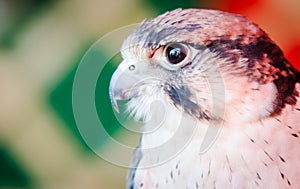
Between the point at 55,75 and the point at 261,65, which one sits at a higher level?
the point at 261,65

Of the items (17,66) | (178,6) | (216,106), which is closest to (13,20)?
(17,66)

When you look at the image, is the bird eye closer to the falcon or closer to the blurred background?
the falcon

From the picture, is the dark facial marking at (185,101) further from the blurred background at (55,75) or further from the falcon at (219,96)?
the blurred background at (55,75)

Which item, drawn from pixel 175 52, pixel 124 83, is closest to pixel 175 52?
pixel 175 52

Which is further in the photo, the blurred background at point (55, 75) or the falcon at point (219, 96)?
the blurred background at point (55, 75)

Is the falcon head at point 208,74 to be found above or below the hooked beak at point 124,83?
above

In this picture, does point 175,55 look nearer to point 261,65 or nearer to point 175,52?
point 175,52

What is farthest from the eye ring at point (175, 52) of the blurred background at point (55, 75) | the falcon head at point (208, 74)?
the blurred background at point (55, 75)
